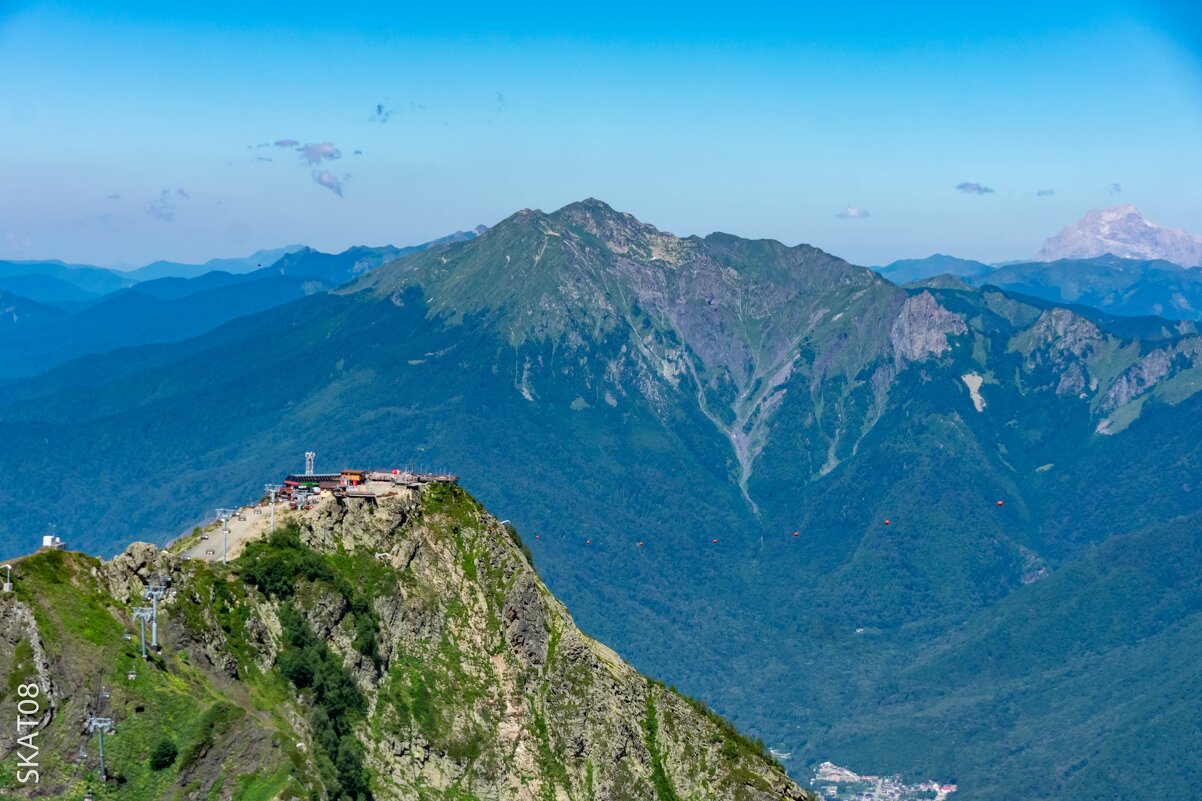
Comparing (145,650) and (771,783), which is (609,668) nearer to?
(771,783)

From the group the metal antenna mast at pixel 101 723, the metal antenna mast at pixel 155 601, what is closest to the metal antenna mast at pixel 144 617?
the metal antenna mast at pixel 155 601

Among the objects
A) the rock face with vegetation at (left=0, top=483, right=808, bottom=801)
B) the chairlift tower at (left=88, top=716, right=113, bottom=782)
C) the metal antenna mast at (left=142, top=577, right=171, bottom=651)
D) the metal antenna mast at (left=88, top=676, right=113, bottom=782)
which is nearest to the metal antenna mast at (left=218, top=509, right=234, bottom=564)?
the rock face with vegetation at (left=0, top=483, right=808, bottom=801)

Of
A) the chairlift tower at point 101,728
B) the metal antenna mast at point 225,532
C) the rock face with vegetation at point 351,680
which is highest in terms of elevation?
the metal antenna mast at point 225,532

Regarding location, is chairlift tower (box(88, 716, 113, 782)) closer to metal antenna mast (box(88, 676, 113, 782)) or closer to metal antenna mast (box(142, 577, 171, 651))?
metal antenna mast (box(88, 676, 113, 782))

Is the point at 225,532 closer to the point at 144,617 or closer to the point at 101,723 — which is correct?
the point at 144,617

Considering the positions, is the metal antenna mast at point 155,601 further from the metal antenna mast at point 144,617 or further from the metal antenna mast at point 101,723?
the metal antenna mast at point 101,723

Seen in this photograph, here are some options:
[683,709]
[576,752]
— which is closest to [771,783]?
[683,709]
